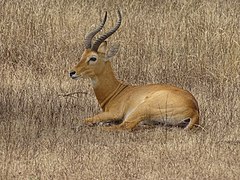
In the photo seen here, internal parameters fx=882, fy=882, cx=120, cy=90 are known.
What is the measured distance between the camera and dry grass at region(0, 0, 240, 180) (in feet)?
25.2

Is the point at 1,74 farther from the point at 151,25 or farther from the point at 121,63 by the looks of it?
the point at 151,25

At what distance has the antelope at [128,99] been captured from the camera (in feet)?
29.8

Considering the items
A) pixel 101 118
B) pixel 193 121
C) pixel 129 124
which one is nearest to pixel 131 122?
pixel 129 124

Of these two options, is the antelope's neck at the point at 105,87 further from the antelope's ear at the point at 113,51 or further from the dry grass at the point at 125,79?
the dry grass at the point at 125,79

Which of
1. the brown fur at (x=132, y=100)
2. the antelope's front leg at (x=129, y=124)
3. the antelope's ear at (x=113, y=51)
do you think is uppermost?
the antelope's ear at (x=113, y=51)

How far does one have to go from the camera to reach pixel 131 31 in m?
13.2

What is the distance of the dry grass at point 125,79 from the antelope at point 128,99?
0.15m

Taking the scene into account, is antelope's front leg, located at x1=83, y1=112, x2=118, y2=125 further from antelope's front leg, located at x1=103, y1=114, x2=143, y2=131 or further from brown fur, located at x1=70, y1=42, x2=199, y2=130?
antelope's front leg, located at x1=103, y1=114, x2=143, y2=131

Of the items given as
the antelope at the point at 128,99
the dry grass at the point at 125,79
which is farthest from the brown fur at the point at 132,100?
the dry grass at the point at 125,79

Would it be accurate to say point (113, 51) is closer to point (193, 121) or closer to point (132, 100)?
point (132, 100)

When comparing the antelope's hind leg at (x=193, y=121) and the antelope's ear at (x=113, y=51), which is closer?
the antelope's hind leg at (x=193, y=121)

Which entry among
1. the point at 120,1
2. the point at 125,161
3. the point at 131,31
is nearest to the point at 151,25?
the point at 131,31

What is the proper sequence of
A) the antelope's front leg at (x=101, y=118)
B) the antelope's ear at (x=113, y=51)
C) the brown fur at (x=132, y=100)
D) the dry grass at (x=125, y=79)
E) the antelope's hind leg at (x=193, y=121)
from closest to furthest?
the dry grass at (x=125, y=79)
the antelope's hind leg at (x=193, y=121)
the brown fur at (x=132, y=100)
the antelope's front leg at (x=101, y=118)
the antelope's ear at (x=113, y=51)

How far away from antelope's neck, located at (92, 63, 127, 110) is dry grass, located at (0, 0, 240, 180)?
28 centimetres
